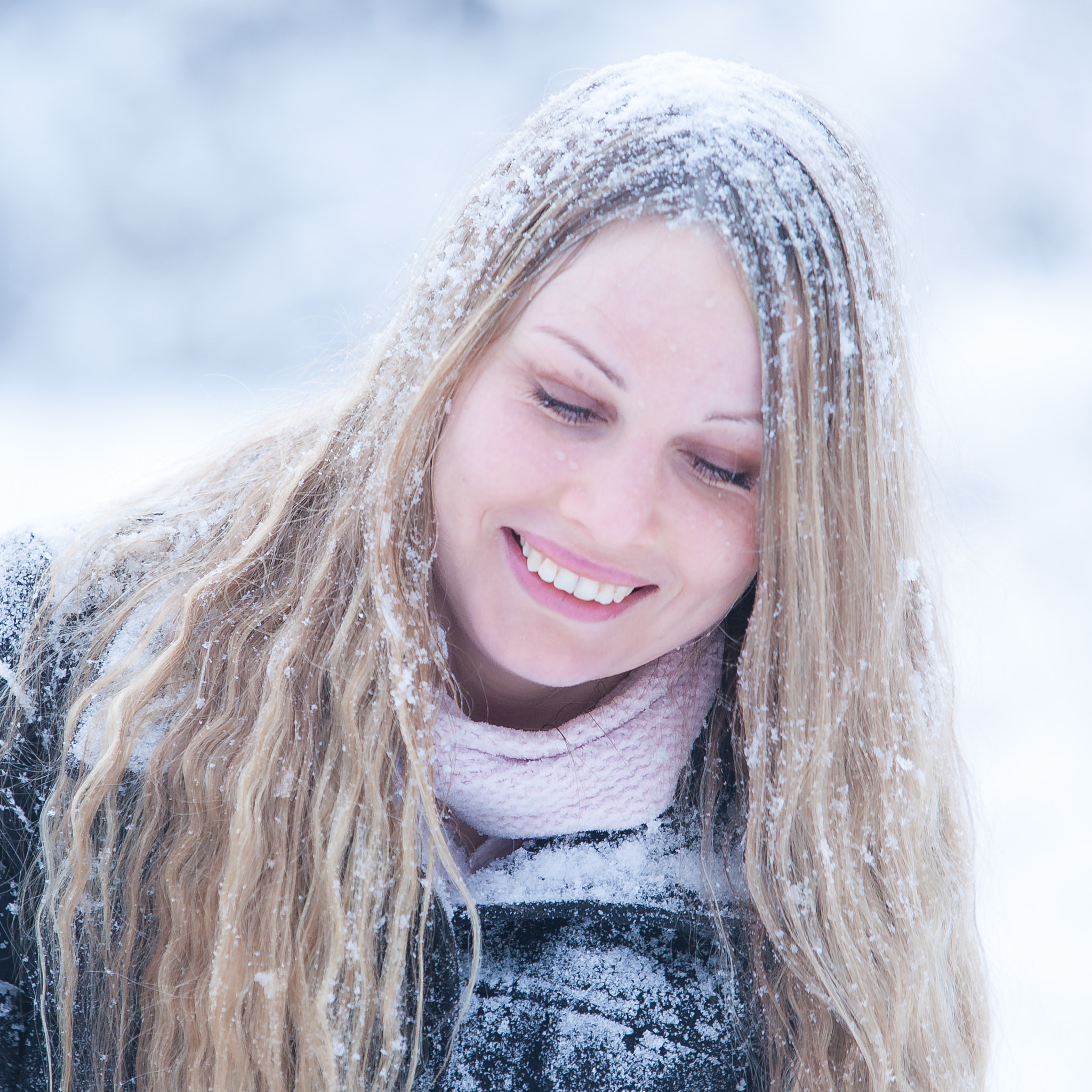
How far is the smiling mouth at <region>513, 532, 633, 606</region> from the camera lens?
1.14 metres

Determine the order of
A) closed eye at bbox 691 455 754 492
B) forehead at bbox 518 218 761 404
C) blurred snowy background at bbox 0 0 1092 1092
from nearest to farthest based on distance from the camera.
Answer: forehead at bbox 518 218 761 404, closed eye at bbox 691 455 754 492, blurred snowy background at bbox 0 0 1092 1092

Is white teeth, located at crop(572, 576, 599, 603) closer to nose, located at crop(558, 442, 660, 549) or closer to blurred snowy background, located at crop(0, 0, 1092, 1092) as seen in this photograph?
nose, located at crop(558, 442, 660, 549)

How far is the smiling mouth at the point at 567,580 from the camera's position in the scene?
114 cm

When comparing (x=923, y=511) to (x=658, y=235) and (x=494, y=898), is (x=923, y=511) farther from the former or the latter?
(x=494, y=898)

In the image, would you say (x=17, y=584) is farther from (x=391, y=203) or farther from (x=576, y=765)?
(x=391, y=203)

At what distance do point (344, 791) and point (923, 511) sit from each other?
0.87m

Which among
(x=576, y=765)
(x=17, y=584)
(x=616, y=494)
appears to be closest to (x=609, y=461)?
(x=616, y=494)

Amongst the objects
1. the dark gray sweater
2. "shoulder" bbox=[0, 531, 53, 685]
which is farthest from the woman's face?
"shoulder" bbox=[0, 531, 53, 685]

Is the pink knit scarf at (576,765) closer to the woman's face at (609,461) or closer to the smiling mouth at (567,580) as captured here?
the woman's face at (609,461)

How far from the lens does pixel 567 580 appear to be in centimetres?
114

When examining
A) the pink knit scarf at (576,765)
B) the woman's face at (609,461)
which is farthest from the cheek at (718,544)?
the pink knit scarf at (576,765)

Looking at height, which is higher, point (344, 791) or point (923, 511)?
point (923, 511)

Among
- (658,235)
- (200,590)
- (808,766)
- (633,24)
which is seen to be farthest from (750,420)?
(633,24)

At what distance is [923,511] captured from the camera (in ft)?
4.17
